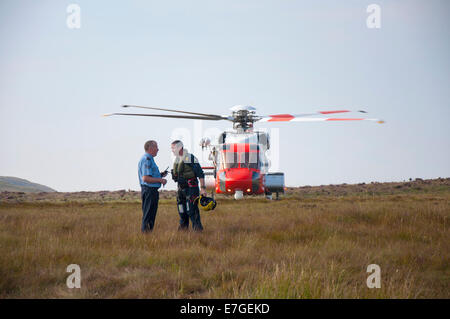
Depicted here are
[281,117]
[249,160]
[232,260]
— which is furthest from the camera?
[249,160]

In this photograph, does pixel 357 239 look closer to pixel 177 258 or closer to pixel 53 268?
pixel 177 258

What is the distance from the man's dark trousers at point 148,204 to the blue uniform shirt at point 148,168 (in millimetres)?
118

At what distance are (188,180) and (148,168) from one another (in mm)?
877

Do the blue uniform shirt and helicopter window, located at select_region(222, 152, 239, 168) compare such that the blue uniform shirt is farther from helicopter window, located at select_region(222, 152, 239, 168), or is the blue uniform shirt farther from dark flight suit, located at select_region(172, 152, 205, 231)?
helicopter window, located at select_region(222, 152, 239, 168)

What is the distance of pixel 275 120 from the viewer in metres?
14.8

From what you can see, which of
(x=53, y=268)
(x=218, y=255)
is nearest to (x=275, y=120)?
(x=218, y=255)

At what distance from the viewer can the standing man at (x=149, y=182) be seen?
752 centimetres

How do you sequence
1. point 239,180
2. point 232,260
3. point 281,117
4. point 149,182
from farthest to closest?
point 239,180 < point 281,117 < point 149,182 < point 232,260

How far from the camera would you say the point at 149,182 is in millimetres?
7418

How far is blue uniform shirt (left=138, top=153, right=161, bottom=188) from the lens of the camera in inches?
296
